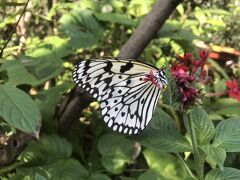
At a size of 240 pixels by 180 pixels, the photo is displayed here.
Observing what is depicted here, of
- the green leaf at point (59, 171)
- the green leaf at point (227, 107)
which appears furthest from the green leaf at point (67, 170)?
the green leaf at point (227, 107)

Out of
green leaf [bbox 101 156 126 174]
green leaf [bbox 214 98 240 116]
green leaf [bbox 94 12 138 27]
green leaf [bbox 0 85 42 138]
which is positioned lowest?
green leaf [bbox 101 156 126 174]

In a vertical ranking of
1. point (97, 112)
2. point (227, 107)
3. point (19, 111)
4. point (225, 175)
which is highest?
point (19, 111)

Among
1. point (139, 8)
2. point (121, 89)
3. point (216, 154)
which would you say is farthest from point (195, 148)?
point (139, 8)

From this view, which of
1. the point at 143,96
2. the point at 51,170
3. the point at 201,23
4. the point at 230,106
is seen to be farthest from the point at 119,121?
the point at 201,23

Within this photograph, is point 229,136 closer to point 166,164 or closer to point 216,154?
point 216,154

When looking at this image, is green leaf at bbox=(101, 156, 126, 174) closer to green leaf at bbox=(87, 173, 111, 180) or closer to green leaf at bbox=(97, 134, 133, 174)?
green leaf at bbox=(97, 134, 133, 174)

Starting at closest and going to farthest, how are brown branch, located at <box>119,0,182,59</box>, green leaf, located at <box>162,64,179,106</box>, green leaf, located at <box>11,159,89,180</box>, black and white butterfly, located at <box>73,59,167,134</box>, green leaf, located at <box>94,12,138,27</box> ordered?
green leaf, located at <box>162,64,179,106</box> < black and white butterfly, located at <box>73,59,167,134</box> < green leaf, located at <box>11,159,89,180</box> < brown branch, located at <box>119,0,182,59</box> < green leaf, located at <box>94,12,138,27</box>

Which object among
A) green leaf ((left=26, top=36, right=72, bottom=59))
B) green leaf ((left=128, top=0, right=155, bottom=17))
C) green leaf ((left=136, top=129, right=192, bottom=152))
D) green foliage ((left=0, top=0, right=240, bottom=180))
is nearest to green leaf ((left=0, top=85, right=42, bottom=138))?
green foliage ((left=0, top=0, right=240, bottom=180))

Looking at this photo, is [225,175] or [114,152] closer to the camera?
[225,175]
